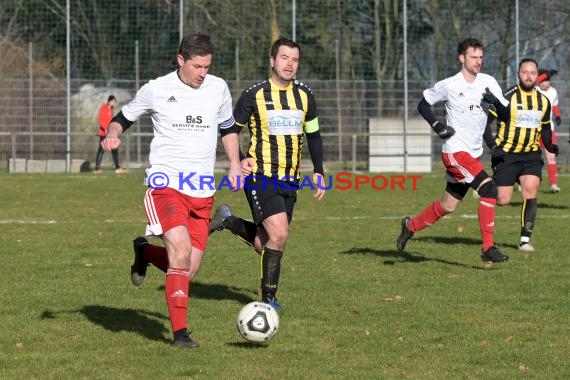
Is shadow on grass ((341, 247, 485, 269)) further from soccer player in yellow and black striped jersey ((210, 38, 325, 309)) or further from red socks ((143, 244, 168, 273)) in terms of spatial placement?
red socks ((143, 244, 168, 273))

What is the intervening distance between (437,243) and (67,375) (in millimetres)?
7922

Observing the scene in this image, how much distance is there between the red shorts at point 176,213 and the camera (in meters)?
7.56

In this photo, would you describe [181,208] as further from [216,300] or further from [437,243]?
[437,243]

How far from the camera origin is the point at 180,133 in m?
7.77

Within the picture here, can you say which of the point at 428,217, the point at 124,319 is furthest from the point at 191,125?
the point at 428,217

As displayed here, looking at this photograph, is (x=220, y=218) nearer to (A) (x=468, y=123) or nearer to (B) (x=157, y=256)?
(B) (x=157, y=256)

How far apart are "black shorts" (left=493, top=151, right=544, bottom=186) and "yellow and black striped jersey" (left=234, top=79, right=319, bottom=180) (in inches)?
181

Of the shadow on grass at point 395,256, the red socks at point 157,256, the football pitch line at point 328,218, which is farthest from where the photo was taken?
the football pitch line at point 328,218

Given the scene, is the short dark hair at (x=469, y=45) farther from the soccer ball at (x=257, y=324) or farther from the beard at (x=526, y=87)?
the soccer ball at (x=257, y=324)

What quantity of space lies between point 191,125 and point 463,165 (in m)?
4.67

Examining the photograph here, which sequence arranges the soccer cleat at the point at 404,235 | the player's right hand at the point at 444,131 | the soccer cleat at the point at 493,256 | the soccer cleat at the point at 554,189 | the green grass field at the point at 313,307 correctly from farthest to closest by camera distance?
1. the soccer cleat at the point at 554,189
2. the soccer cleat at the point at 404,235
3. the player's right hand at the point at 444,131
4. the soccer cleat at the point at 493,256
5. the green grass field at the point at 313,307

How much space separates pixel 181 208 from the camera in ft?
25.2

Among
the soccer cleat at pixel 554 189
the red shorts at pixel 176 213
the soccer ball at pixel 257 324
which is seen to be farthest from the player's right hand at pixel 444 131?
the soccer cleat at pixel 554 189

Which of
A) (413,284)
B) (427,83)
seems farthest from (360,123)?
(413,284)
